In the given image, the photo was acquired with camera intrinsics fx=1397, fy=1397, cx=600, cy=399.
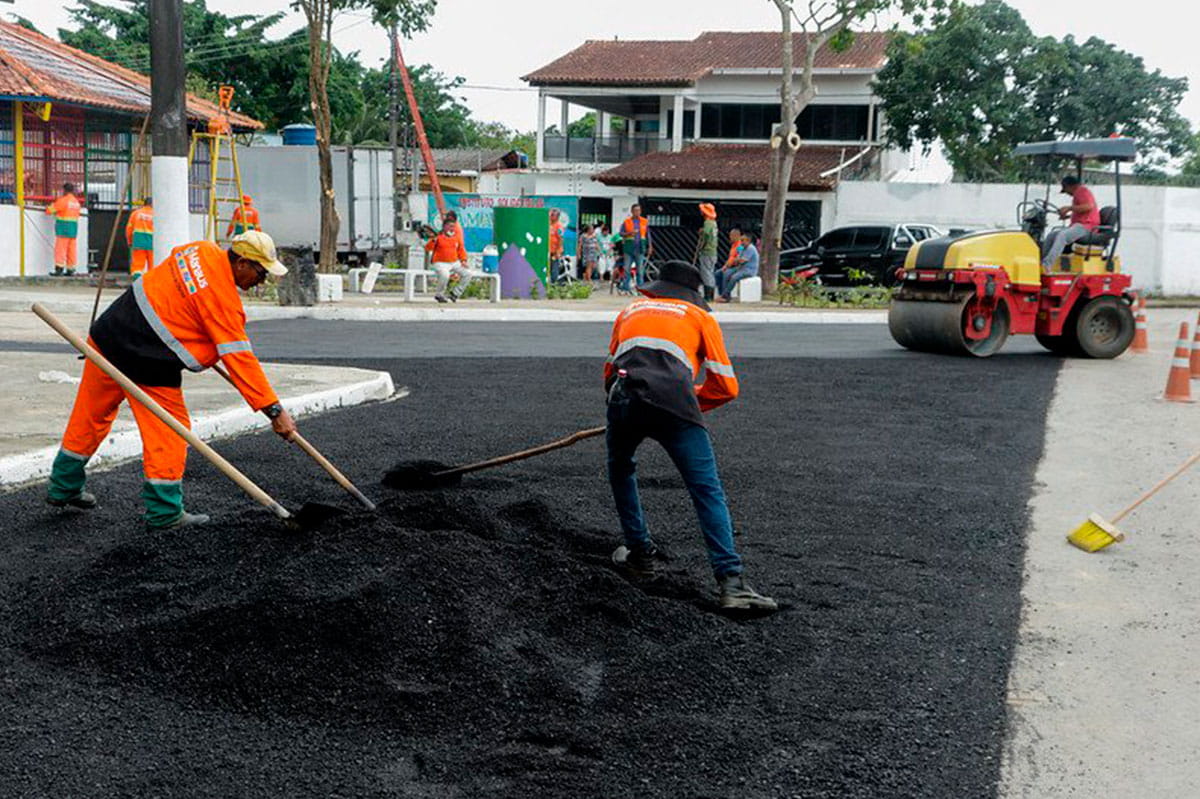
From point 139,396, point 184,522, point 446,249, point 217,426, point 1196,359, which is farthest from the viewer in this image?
point 446,249

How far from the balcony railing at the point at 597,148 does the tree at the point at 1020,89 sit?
9157mm

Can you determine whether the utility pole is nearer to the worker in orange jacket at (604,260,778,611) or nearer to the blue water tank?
the worker in orange jacket at (604,260,778,611)

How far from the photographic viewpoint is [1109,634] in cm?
578

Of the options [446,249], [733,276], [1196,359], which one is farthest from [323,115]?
[1196,359]

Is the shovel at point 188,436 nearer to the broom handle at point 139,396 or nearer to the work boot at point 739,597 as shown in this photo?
the broom handle at point 139,396

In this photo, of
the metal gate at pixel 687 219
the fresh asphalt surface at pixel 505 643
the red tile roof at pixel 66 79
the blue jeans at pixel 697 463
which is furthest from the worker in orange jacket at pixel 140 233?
the metal gate at pixel 687 219

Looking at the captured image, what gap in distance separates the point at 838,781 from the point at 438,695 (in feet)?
4.33

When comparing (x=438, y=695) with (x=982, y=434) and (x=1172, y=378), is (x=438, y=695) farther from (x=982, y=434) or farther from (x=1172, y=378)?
(x=1172, y=378)

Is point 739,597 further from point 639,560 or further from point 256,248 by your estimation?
point 256,248

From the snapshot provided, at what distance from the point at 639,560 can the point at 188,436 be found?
2.01m

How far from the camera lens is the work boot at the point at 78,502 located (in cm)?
684

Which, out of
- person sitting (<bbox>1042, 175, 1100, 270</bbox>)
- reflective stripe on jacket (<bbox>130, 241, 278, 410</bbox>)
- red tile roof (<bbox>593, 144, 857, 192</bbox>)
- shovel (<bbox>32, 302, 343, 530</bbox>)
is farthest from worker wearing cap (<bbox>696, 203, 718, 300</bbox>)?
shovel (<bbox>32, 302, 343, 530</bbox>)

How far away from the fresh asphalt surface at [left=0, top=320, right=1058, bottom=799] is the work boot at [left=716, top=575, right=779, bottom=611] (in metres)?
0.08

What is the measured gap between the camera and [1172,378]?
1267cm
